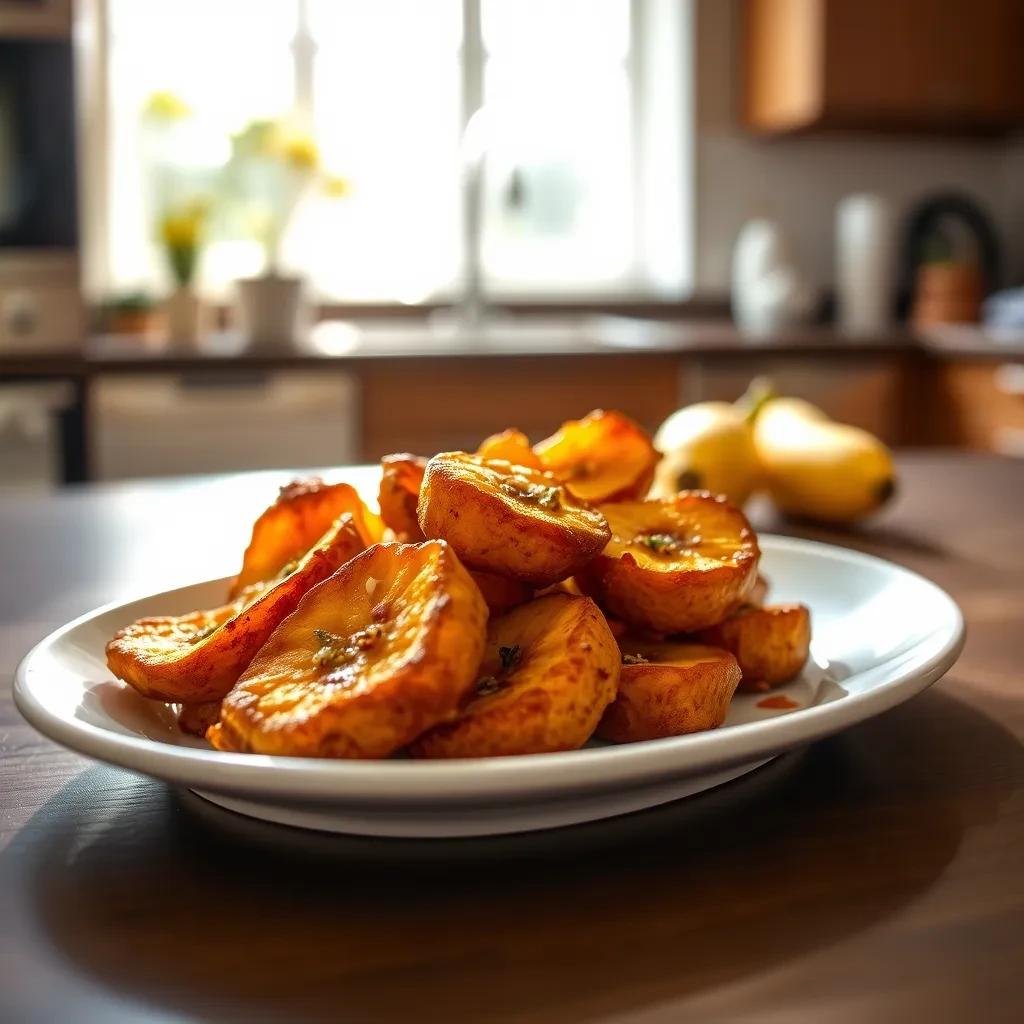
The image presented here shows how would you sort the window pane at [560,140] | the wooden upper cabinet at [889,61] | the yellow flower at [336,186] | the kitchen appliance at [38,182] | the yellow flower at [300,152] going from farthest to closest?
1. the window pane at [560,140]
2. the wooden upper cabinet at [889,61]
3. the yellow flower at [336,186]
4. the yellow flower at [300,152]
5. the kitchen appliance at [38,182]

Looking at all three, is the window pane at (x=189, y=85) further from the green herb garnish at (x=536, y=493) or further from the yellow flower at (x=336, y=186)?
the green herb garnish at (x=536, y=493)

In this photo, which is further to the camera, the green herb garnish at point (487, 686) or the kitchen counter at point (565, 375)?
the kitchen counter at point (565, 375)

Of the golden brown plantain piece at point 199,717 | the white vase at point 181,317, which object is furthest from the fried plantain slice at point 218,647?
the white vase at point 181,317

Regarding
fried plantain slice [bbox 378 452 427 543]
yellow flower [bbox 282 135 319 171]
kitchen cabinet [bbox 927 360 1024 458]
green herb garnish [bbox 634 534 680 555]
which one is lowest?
kitchen cabinet [bbox 927 360 1024 458]

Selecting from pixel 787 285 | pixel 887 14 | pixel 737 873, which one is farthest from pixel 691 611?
pixel 887 14

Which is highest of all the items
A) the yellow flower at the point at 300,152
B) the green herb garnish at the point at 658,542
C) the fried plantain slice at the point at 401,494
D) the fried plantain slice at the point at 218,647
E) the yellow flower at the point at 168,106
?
the yellow flower at the point at 168,106

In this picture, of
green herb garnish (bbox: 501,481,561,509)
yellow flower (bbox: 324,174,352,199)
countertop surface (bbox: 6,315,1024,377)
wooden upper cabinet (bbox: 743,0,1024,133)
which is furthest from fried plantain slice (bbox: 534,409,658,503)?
wooden upper cabinet (bbox: 743,0,1024,133)

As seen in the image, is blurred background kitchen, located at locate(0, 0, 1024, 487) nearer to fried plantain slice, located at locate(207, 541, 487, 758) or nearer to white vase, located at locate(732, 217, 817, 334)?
white vase, located at locate(732, 217, 817, 334)
